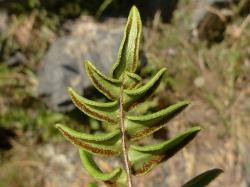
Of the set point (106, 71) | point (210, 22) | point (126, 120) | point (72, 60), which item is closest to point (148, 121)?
point (126, 120)

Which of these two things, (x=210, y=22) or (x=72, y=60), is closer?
(x=72, y=60)

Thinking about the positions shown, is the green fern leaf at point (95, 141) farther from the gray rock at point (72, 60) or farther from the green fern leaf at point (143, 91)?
the gray rock at point (72, 60)

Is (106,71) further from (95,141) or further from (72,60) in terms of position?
(95,141)

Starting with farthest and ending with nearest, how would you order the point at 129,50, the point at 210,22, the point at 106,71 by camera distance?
the point at 210,22 → the point at 106,71 → the point at 129,50

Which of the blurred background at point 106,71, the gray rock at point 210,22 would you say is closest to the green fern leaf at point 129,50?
the blurred background at point 106,71

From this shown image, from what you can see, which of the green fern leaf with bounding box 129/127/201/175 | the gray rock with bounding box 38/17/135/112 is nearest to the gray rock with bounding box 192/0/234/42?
the gray rock with bounding box 38/17/135/112

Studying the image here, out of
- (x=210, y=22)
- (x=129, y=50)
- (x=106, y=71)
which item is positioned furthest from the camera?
(x=210, y=22)
